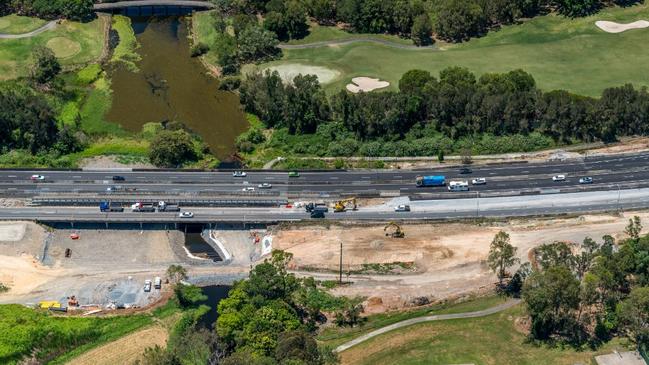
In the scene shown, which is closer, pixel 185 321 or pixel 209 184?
pixel 185 321

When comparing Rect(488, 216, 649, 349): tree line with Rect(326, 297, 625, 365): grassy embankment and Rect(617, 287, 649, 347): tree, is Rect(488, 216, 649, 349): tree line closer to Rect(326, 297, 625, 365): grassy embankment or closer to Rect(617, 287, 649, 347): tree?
Rect(617, 287, 649, 347): tree

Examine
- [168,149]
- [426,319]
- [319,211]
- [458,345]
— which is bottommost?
[458,345]

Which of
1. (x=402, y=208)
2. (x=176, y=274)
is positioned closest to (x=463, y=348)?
(x=402, y=208)

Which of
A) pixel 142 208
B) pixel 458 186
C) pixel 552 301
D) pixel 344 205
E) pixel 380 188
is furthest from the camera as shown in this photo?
pixel 380 188

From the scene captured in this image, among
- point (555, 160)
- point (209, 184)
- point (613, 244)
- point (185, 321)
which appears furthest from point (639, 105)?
point (185, 321)

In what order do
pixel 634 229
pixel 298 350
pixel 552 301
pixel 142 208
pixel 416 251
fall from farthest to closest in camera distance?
pixel 142 208 < pixel 416 251 < pixel 634 229 < pixel 552 301 < pixel 298 350

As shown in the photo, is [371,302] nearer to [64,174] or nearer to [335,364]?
[335,364]

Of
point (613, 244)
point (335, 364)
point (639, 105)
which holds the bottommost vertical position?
point (335, 364)

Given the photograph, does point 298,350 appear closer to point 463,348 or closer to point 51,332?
point 463,348

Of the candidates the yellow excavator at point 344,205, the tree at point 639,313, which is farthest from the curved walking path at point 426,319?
the yellow excavator at point 344,205
